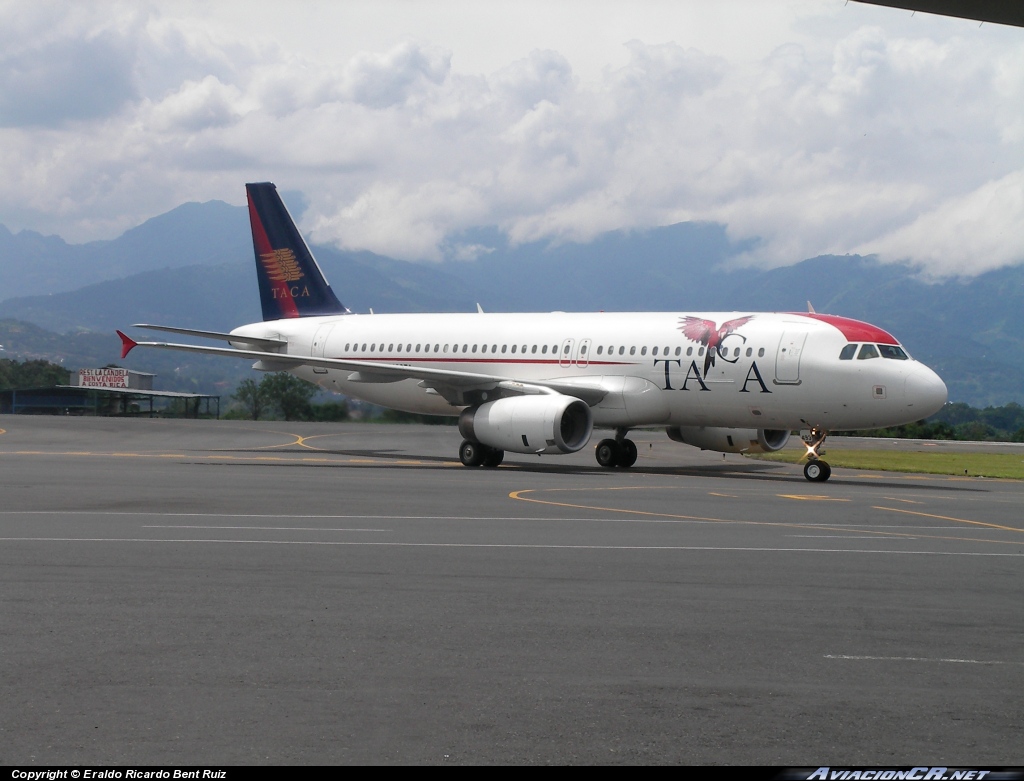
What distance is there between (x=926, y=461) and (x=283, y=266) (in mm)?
22222

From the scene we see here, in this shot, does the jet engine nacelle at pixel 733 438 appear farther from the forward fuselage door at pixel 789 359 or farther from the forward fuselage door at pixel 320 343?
the forward fuselage door at pixel 320 343

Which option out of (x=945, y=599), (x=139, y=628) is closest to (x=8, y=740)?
(x=139, y=628)

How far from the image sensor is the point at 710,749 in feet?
20.4

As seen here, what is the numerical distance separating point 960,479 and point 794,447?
50.7 ft

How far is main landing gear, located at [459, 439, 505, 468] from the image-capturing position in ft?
103

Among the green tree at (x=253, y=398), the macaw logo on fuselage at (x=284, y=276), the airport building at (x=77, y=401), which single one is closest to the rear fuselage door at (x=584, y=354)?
the macaw logo on fuselage at (x=284, y=276)

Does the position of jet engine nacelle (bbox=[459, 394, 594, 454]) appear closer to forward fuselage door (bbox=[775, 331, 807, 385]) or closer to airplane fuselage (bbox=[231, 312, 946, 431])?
airplane fuselage (bbox=[231, 312, 946, 431])

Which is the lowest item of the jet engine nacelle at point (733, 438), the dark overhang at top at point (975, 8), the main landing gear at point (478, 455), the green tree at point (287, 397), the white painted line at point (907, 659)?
the white painted line at point (907, 659)

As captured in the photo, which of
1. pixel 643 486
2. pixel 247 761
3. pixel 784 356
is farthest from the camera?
pixel 784 356

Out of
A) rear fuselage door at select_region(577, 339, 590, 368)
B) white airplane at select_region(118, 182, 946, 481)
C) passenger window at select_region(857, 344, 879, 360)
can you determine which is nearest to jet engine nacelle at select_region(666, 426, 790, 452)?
white airplane at select_region(118, 182, 946, 481)

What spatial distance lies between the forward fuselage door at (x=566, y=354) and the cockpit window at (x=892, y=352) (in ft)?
27.1

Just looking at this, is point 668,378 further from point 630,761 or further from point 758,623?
point 630,761

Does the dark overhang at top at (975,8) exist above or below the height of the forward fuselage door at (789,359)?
above

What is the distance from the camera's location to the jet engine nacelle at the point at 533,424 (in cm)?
2875
